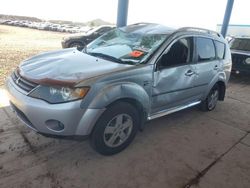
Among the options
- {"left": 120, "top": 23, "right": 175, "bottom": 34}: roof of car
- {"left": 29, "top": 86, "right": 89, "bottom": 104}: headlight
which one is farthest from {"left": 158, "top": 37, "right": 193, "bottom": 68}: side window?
{"left": 29, "top": 86, "right": 89, "bottom": 104}: headlight

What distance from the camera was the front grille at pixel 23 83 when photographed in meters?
2.79

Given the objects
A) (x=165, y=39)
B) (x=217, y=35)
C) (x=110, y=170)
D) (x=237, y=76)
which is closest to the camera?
(x=110, y=170)

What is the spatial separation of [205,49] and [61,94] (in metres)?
2.85

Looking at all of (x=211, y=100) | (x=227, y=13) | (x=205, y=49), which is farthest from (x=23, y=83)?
(x=227, y=13)

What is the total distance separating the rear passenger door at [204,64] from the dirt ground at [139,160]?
738mm

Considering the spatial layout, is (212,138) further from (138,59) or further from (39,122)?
(39,122)

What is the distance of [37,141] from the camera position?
3.38 metres

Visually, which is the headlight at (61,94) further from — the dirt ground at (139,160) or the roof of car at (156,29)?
the roof of car at (156,29)

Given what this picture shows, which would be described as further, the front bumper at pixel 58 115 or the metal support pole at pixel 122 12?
the metal support pole at pixel 122 12

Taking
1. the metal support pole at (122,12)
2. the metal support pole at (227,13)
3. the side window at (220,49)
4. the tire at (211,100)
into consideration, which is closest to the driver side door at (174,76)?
the tire at (211,100)

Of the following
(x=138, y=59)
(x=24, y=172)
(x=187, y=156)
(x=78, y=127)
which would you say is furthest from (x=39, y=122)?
(x=187, y=156)

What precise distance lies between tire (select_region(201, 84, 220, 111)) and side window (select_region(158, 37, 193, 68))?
1.31 meters

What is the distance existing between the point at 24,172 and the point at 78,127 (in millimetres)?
812

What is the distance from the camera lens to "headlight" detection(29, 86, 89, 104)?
2.64m
